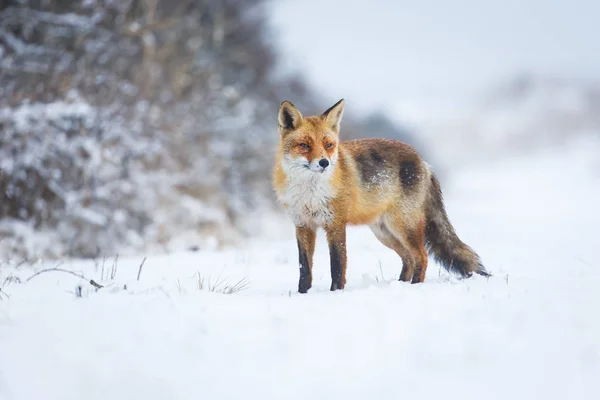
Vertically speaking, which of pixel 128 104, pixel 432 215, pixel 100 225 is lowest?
pixel 100 225

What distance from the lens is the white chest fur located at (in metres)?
5.13

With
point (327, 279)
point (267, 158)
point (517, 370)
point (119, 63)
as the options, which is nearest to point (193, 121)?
point (119, 63)

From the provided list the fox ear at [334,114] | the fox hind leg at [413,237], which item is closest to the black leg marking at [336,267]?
the fox hind leg at [413,237]

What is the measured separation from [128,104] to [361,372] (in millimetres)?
11641

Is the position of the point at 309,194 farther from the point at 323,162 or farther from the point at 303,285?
the point at 303,285

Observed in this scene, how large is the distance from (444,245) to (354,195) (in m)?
1.21

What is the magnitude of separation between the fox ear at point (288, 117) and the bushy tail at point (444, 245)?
1699mm

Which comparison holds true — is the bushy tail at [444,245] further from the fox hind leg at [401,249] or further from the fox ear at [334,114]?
the fox ear at [334,114]

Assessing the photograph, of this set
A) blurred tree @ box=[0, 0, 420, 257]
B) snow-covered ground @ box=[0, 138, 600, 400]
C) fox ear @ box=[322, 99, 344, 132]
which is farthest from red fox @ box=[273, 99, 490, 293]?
blurred tree @ box=[0, 0, 420, 257]

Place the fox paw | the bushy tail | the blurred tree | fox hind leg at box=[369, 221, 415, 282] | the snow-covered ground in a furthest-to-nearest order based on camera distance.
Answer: the blurred tree < fox hind leg at box=[369, 221, 415, 282] < the bushy tail < the fox paw < the snow-covered ground

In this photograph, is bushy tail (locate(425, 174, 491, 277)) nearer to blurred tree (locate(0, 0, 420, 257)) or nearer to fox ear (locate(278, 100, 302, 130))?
fox ear (locate(278, 100, 302, 130))

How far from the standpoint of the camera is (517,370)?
10.9ft

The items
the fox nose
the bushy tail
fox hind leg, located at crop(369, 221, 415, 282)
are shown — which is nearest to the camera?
the fox nose

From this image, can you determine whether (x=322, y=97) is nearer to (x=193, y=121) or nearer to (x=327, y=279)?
(x=193, y=121)
